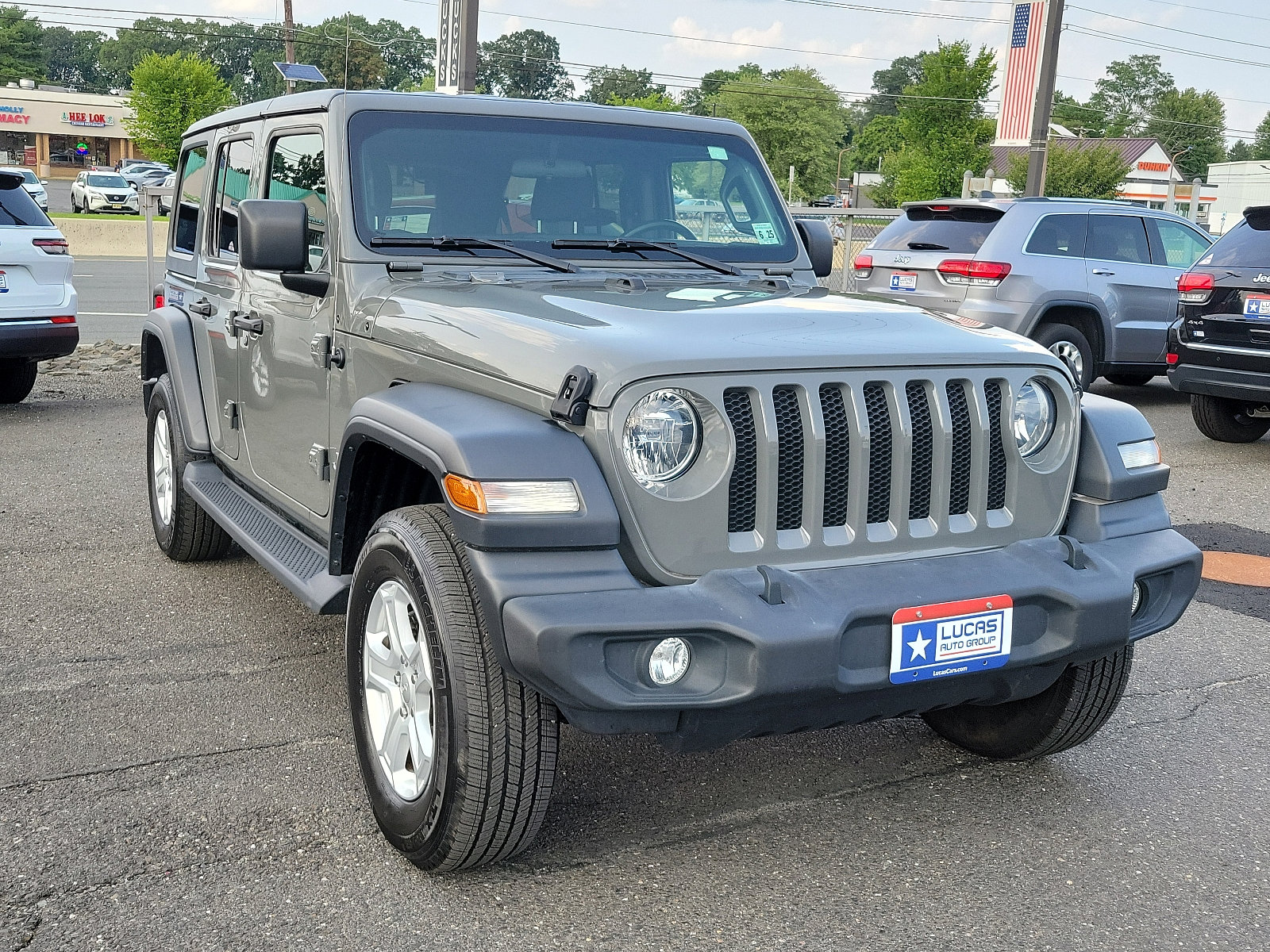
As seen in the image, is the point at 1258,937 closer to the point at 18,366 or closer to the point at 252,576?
the point at 252,576

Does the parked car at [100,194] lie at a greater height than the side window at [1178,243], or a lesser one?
greater

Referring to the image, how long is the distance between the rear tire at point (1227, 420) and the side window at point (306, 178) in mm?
7744

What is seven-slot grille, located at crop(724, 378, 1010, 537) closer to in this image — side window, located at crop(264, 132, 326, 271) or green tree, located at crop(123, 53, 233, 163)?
side window, located at crop(264, 132, 326, 271)

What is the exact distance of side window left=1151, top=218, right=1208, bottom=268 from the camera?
11.6 m

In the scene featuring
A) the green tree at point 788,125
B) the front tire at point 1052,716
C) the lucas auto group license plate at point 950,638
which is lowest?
the front tire at point 1052,716

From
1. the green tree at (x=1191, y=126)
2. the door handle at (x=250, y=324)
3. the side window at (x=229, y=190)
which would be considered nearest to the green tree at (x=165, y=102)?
the side window at (x=229, y=190)

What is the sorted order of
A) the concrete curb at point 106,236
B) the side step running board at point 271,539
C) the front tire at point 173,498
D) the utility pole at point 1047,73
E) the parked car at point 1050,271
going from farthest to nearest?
the concrete curb at point 106,236
the utility pole at point 1047,73
the parked car at point 1050,271
the front tire at point 173,498
the side step running board at point 271,539

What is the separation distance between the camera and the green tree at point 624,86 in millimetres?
102688

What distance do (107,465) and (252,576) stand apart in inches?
112

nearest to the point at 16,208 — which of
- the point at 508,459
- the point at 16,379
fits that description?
the point at 16,379

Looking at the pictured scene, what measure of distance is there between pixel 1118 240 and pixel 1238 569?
18.9 feet

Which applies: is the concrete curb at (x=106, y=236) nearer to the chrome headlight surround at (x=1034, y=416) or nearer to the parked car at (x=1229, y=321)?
the parked car at (x=1229, y=321)

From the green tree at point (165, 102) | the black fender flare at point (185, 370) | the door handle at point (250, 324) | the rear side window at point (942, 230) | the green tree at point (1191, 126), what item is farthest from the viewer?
the green tree at point (1191, 126)

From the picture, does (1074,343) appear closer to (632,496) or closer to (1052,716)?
(1052,716)
